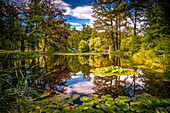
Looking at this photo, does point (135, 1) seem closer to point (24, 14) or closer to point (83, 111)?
point (83, 111)

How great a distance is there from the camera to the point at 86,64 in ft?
24.3

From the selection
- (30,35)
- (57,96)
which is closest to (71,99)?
(57,96)

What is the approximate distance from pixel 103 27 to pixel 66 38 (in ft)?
27.0

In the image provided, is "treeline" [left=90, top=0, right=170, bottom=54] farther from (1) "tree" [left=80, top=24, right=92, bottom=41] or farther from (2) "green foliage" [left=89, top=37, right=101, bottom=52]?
(1) "tree" [left=80, top=24, right=92, bottom=41]

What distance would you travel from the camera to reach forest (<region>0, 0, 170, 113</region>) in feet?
6.16

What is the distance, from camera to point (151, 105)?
60.9 inches

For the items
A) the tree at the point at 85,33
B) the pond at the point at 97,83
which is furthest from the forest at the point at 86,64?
the tree at the point at 85,33

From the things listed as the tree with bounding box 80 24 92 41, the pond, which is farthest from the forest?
the tree with bounding box 80 24 92 41

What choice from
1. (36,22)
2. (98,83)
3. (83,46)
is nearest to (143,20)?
(98,83)

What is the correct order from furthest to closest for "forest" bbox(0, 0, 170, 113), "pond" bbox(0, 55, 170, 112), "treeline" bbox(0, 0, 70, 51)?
"treeline" bbox(0, 0, 70, 51)
"pond" bbox(0, 55, 170, 112)
"forest" bbox(0, 0, 170, 113)

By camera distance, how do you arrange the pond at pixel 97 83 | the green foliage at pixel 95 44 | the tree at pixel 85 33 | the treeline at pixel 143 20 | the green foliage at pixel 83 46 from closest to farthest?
the pond at pixel 97 83 → the treeline at pixel 143 20 → the green foliage at pixel 95 44 → the green foliage at pixel 83 46 → the tree at pixel 85 33

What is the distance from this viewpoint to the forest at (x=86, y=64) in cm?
188

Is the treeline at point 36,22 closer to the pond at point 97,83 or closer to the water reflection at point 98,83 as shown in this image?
the pond at point 97,83

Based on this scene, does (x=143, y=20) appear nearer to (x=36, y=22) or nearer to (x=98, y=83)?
(x=98, y=83)
